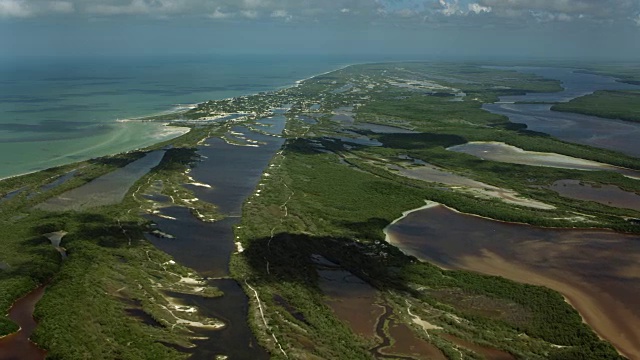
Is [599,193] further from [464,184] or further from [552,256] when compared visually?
[552,256]

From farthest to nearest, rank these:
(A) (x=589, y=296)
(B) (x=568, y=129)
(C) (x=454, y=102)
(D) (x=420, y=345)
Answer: (C) (x=454, y=102), (B) (x=568, y=129), (A) (x=589, y=296), (D) (x=420, y=345)

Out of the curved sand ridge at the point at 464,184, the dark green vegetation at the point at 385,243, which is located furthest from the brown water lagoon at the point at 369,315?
the curved sand ridge at the point at 464,184

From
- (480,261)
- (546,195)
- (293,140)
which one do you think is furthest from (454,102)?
(480,261)

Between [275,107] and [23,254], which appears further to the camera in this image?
[275,107]

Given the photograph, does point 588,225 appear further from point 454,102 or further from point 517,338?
point 454,102

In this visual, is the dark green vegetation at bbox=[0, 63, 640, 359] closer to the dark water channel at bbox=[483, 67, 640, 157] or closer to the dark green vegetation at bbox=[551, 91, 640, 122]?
the dark water channel at bbox=[483, 67, 640, 157]

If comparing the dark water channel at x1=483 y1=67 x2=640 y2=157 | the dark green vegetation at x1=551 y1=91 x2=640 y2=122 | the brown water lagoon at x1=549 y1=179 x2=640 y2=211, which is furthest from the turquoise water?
the dark green vegetation at x1=551 y1=91 x2=640 y2=122
